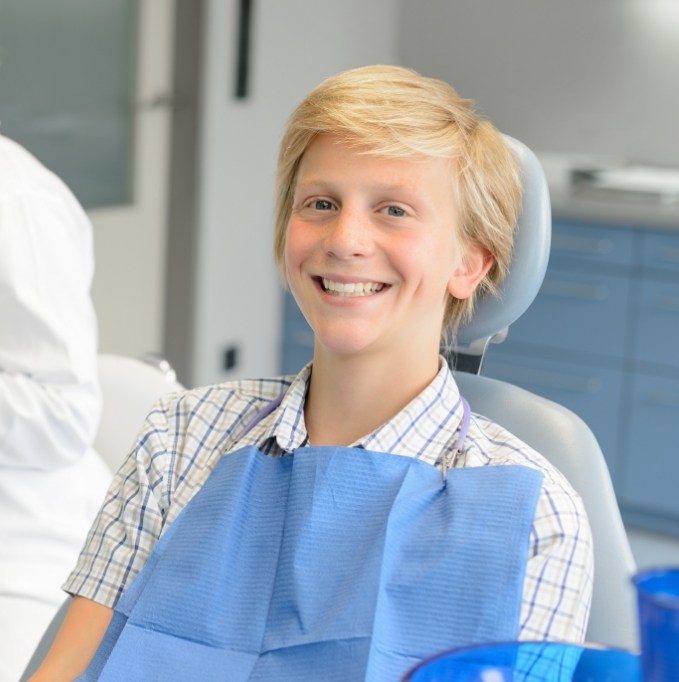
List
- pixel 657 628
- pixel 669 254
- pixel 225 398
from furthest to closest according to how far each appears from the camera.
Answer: pixel 669 254 → pixel 225 398 → pixel 657 628

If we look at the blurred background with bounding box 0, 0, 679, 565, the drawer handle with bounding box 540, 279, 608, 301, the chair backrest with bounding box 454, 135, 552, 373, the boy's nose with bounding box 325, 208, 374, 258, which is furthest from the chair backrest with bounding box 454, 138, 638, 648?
the drawer handle with bounding box 540, 279, 608, 301

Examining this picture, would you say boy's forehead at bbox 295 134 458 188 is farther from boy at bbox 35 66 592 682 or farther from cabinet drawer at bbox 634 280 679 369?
cabinet drawer at bbox 634 280 679 369

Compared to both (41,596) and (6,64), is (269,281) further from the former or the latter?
(41,596)

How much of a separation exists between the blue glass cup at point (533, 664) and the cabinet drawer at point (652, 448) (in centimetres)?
307

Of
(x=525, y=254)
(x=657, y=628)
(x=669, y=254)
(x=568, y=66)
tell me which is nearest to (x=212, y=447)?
(x=525, y=254)

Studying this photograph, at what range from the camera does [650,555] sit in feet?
12.0

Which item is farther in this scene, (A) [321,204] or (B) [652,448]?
(B) [652,448]

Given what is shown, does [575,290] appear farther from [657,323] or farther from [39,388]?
[39,388]

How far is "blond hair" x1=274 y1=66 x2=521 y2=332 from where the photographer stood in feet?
4.38

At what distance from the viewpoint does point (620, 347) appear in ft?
12.4

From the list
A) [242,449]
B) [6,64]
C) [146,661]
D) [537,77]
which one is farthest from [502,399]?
[537,77]

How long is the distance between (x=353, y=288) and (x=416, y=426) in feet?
0.54

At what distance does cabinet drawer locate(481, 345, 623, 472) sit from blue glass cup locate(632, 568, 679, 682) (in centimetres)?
321

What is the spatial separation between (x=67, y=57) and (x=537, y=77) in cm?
162
